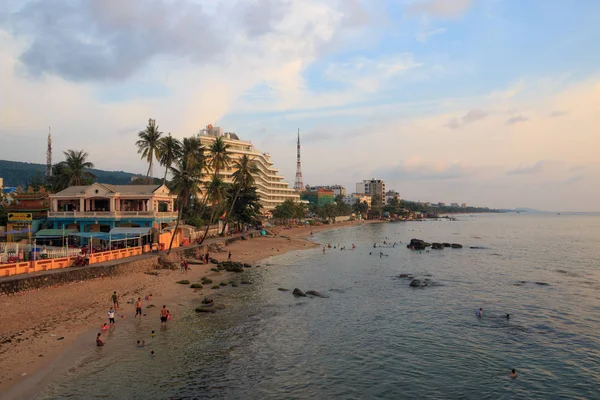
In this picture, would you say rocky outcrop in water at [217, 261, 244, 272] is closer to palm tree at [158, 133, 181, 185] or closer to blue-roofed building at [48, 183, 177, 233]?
blue-roofed building at [48, 183, 177, 233]

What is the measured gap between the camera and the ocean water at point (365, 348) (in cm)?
2014

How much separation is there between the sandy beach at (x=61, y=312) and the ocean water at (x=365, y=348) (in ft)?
6.19

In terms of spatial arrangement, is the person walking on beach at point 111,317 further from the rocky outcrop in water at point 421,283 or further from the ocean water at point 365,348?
the rocky outcrop in water at point 421,283

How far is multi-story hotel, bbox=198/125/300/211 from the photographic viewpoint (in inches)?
5039

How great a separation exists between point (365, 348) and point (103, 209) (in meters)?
43.3

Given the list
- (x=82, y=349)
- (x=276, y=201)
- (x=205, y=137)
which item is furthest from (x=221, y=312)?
(x=276, y=201)

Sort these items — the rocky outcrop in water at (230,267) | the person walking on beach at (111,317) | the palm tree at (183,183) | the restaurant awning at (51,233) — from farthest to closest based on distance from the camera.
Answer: the palm tree at (183,183) < the rocky outcrop in water at (230,267) < the restaurant awning at (51,233) < the person walking on beach at (111,317)

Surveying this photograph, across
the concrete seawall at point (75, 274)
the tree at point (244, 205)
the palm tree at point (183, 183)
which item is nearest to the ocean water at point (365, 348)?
the concrete seawall at point (75, 274)

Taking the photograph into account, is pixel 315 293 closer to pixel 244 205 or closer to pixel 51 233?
pixel 51 233

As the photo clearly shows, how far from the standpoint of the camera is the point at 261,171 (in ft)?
434

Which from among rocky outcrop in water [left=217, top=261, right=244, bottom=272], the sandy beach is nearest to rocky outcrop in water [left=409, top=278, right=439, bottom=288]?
the sandy beach

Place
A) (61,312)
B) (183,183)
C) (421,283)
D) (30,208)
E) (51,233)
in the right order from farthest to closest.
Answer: (183,183), (30,208), (51,233), (421,283), (61,312)

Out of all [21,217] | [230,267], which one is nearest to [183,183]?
[230,267]

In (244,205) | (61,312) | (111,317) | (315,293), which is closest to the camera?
(111,317)
